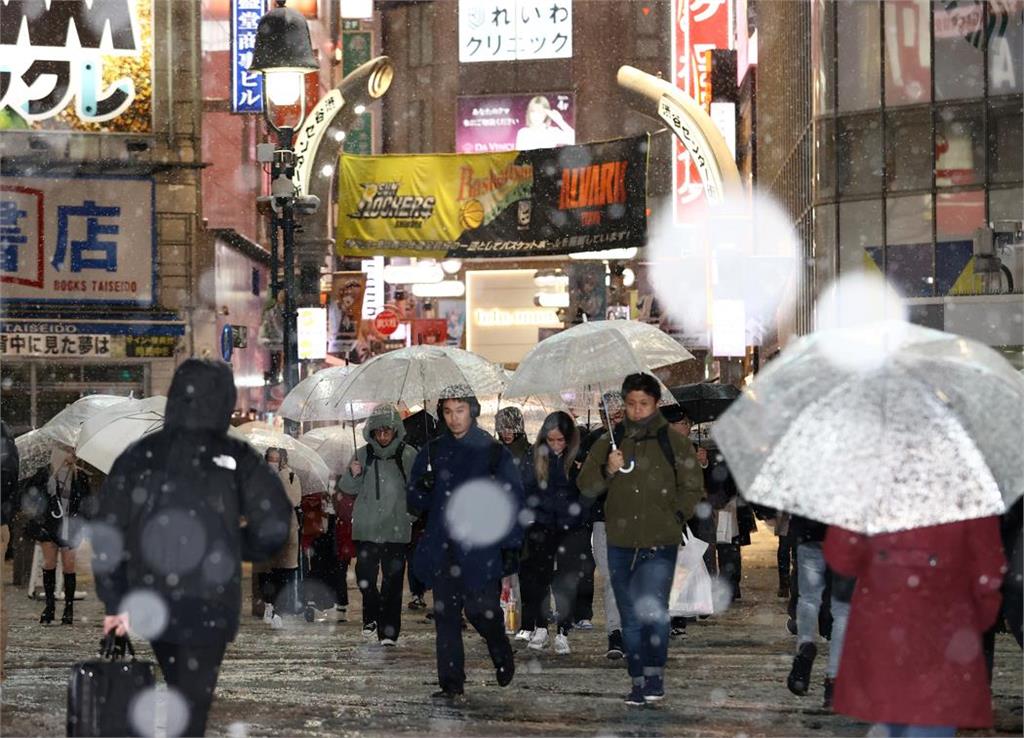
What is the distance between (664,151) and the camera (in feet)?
212

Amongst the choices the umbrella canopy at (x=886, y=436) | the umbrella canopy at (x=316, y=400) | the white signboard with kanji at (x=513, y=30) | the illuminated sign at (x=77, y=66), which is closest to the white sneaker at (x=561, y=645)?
the umbrella canopy at (x=316, y=400)

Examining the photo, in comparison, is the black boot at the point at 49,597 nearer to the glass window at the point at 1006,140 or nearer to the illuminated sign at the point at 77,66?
the illuminated sign at the point at 77,66

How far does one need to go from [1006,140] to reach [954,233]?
1921mm

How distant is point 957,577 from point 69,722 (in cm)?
352

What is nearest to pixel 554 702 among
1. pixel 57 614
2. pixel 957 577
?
pixel 957 577

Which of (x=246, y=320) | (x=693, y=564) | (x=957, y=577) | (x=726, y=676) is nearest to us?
(x=957, y=577)

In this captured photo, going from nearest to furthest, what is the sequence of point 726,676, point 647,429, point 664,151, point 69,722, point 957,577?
point 957,577 < point 69,722 < point 647,429 < point 726,676 < point 664,151

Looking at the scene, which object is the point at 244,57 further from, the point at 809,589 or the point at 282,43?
the point at 809,589

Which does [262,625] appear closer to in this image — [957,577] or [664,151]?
[957,577]

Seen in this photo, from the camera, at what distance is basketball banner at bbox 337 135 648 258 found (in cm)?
2691

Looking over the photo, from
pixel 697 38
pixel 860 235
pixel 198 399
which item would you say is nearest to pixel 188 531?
pixel 198 399

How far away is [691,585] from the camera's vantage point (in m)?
15.0

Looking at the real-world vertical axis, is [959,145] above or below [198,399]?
above

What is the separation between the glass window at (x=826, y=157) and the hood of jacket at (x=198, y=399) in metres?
29.2
